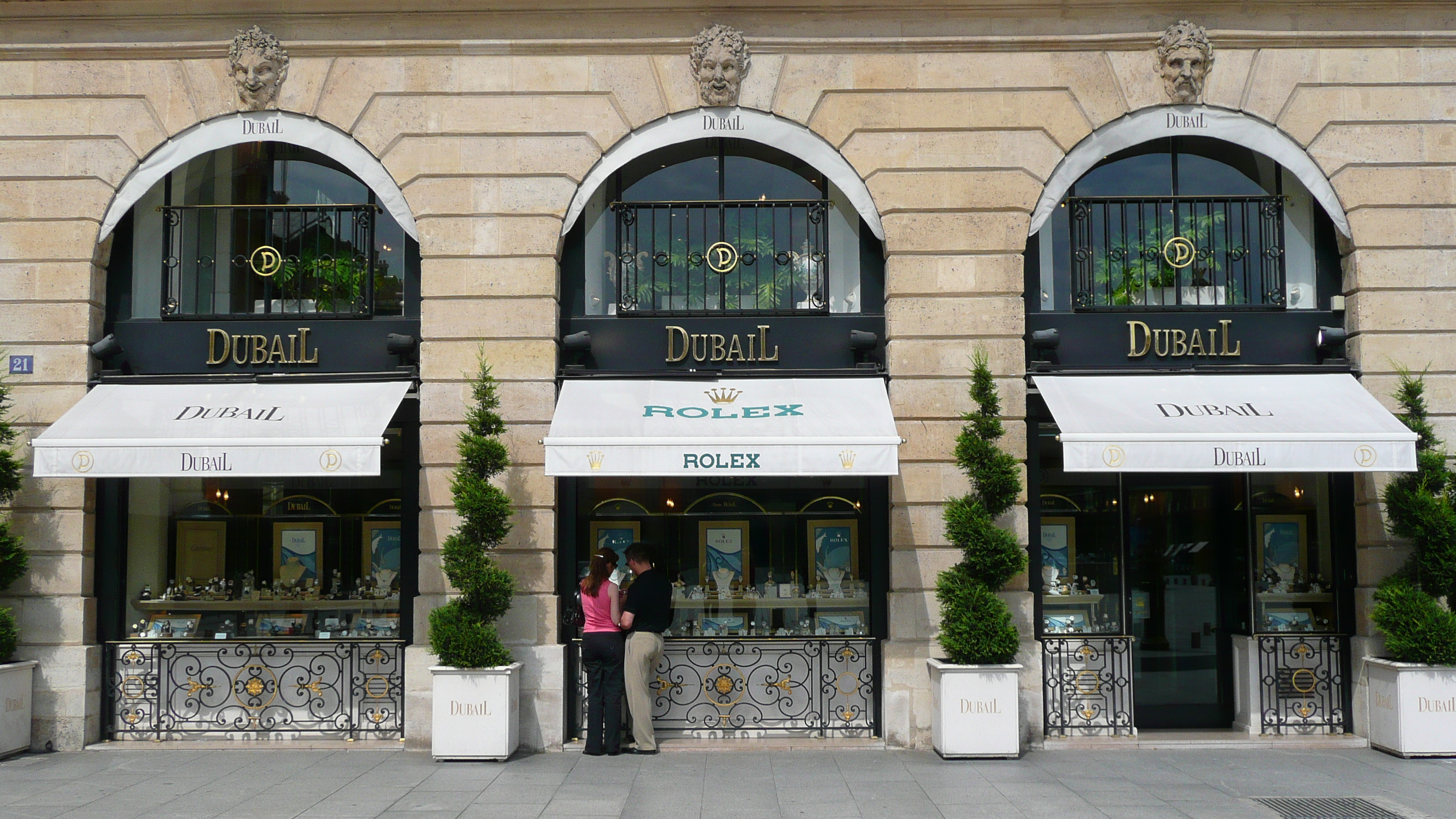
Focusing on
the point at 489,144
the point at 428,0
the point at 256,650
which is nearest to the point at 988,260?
the point at 489,144

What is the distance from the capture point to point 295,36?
1091 cm

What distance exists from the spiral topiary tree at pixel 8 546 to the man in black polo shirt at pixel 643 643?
18.6ft

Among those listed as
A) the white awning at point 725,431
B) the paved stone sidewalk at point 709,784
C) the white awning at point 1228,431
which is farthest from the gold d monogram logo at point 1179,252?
the paved stone sidewalk at point 709,784

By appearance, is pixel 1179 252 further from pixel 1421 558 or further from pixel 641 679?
pixel 641 679

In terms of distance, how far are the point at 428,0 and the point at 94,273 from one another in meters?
4.28

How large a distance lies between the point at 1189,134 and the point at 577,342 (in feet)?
21.1

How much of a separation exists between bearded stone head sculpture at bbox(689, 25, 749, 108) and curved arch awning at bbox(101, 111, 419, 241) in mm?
3182

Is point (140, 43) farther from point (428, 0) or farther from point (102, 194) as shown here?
point (428, 0)

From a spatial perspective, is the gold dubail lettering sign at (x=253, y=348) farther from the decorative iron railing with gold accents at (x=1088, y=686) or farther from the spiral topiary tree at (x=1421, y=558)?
the spiral topiary tree at (x=1421, y=558)

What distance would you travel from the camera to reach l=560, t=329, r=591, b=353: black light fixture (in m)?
10.7

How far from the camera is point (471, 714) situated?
9.71 m

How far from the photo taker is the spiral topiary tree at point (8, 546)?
10102mm

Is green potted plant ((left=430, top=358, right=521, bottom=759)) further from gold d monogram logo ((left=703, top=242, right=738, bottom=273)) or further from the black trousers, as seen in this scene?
gold d monogram logo ((left=703, top=242, right=738, bottom=273))

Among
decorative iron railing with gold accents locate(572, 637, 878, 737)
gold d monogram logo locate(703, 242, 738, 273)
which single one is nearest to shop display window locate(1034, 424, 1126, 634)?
decorative iron railing with gold accents locate(572, 637, 878, 737)
